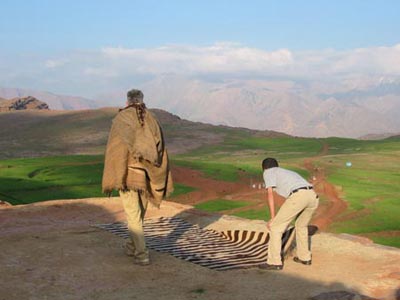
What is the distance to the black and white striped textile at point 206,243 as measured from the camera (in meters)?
8.39

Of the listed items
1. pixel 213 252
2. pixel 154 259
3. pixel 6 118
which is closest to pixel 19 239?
pixel 154 259

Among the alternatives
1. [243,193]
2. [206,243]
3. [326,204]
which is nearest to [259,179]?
[243,193]

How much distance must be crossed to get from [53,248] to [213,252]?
272cm

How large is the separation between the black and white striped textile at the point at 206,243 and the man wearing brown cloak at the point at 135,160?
103 centimetres

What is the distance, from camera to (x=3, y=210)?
13.0 m

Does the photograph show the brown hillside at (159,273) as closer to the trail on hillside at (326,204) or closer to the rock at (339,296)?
the rock at (339,296)

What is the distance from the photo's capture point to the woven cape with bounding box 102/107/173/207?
7.87m

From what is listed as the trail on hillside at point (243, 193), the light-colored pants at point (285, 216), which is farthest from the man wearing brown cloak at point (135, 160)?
the trail on hillside at point (243, 193)

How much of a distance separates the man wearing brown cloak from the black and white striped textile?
103 cm

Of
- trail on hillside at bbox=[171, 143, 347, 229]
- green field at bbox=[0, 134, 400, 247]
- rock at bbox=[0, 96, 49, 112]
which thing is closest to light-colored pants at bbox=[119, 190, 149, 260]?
green field at bbox=[0, 134, 400, 247]

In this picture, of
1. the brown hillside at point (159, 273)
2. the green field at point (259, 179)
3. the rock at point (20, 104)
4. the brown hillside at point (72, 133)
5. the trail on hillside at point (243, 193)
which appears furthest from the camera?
the rock at point (20, 104)

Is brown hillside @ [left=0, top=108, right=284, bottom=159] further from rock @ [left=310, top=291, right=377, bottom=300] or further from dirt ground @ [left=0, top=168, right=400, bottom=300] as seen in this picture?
rock @ [left=310, top=291, right=377, bottom=300]

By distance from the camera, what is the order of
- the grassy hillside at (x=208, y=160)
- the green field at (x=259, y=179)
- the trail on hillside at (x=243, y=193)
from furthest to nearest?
the grassy hillside at (x=208, y=160)
the trail on hillside at (x=243, y=193)
the green field at (x=259, y=179)

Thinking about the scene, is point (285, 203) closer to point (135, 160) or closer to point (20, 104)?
point (135, 160)
